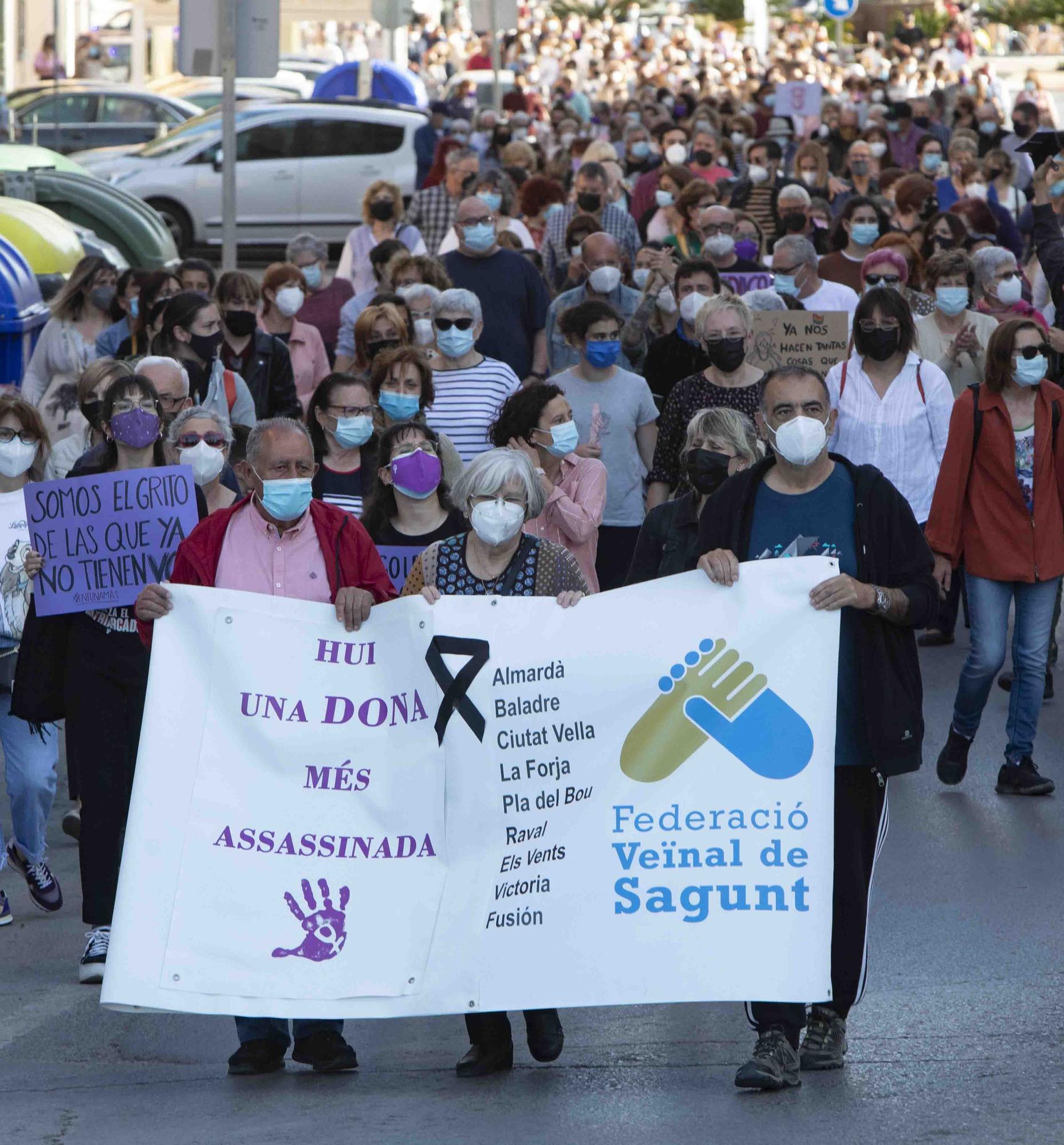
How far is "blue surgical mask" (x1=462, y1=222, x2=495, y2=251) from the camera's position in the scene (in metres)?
12.2

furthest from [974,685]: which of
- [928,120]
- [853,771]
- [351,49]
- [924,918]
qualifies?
[351,49]

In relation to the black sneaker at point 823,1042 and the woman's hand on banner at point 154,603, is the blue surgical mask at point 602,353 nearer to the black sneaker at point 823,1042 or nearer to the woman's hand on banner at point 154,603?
the woman's hand on banner at point 154,603

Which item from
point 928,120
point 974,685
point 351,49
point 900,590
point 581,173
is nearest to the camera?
point 900,590

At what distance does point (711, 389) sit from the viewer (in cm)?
953

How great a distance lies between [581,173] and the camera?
1555 centimetres

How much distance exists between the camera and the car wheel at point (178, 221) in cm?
2623

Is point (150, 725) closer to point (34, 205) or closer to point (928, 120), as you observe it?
point (34, 205)

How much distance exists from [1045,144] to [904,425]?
229 cm

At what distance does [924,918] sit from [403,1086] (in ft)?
7.21

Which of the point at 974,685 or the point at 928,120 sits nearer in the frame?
the point at 974,685

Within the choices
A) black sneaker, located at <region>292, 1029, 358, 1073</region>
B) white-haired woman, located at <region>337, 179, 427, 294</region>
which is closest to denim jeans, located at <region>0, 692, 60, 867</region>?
black sneaker, located at <region>292, 1029, 358, 1073</region>

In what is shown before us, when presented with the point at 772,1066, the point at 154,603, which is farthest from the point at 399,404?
the point at 772,1066

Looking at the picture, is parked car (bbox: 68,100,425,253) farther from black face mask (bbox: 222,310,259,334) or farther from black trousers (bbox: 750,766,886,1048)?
black trousers (bbox: 750,766,886,1048)

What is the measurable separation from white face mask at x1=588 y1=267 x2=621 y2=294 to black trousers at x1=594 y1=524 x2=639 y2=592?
2.84 metres
